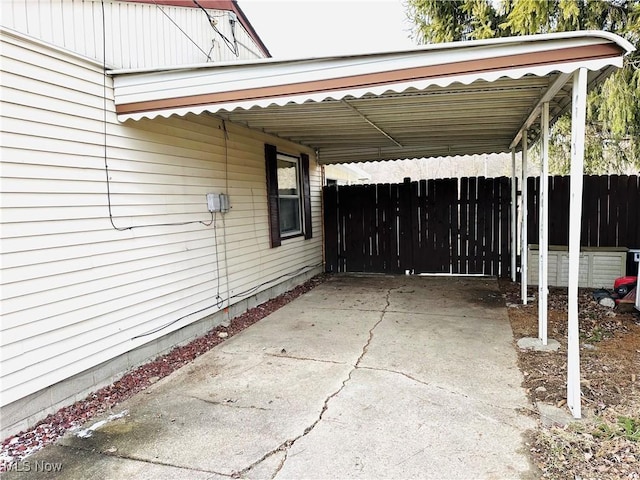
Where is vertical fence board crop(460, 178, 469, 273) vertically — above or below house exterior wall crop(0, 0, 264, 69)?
below

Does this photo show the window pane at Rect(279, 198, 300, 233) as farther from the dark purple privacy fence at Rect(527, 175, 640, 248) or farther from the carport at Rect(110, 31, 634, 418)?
the dark purple privacy fence at Rect(527, 175, 640, 248)

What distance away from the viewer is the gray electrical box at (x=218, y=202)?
4.74 m

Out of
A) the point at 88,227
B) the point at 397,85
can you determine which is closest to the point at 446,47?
the point at 397,85

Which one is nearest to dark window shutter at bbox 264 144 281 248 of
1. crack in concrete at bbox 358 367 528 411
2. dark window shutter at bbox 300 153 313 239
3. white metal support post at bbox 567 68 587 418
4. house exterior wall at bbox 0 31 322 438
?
dark window shutter at bbox 300 153 313 239

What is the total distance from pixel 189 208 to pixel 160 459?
266 centimetres

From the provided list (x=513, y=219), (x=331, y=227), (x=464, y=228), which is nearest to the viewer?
(x=513, y=219)

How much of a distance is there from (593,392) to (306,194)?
5338 mm

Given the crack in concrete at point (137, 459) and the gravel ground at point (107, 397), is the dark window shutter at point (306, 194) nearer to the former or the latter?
the gravel ground at point (107, 397)

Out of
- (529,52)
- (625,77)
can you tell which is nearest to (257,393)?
(529,52)

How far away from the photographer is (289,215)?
23.5ft

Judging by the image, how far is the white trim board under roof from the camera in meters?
2.69

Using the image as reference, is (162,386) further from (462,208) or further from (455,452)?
(462,208)

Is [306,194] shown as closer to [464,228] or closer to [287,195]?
[287,195]

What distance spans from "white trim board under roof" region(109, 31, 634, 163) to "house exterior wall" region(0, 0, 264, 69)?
0.35m
